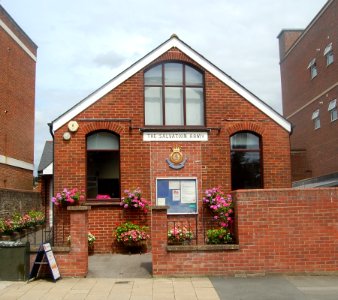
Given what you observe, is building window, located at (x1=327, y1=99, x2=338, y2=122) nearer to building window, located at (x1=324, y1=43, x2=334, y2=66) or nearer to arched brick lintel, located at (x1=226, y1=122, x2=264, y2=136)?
building window, located at (x1=324, y1=43, x2=334, y2=66)

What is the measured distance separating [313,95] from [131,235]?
880 inches

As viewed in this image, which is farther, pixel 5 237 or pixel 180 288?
pixel 5 237

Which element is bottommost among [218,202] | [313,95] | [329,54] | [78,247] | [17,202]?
[78,247]

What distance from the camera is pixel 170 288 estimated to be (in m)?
9.53

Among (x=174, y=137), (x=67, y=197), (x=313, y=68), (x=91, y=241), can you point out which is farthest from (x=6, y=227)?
(x=313, y=68)

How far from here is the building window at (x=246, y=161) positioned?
14.6 meters

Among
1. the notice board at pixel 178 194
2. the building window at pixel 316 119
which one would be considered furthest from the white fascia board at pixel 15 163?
the building window at pixel 316 119

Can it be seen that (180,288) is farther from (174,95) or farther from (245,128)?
(174,95)

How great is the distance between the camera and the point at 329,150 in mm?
28875

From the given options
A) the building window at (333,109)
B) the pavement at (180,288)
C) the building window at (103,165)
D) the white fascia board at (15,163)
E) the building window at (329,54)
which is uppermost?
the building window at (329,54)

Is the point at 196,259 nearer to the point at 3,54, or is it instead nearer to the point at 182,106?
the point at 182,106

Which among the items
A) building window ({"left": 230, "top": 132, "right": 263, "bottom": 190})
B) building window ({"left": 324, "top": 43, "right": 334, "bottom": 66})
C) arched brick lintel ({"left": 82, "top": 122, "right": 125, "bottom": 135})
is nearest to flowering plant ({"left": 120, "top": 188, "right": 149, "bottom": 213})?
arched brick lintel ({"left": 82, "top": 122, "right": 125, "bottom": 135})

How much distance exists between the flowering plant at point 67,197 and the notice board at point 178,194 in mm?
2413

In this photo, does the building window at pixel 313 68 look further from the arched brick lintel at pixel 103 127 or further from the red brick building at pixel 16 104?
the arched brick lintel at pixel 103 127
